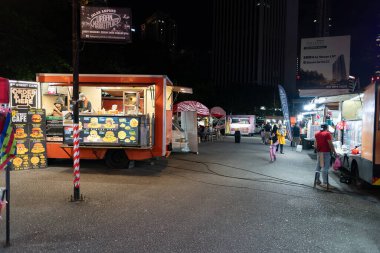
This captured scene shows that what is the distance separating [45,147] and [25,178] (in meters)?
2.01

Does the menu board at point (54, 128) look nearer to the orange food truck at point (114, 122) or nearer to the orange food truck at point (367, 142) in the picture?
the orange food truck at point (114, 122)

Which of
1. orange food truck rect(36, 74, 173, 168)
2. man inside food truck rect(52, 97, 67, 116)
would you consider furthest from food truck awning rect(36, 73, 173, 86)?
man inside food truck rect(52, 97, 67, 116)

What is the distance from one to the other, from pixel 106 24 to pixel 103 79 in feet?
12.6

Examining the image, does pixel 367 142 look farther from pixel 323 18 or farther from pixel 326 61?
pixel 323 18

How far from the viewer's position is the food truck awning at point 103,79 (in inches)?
476

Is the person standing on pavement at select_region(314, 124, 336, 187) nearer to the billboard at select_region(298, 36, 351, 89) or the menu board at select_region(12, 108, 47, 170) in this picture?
the menu board at select_region(12, 108, 47, 170)

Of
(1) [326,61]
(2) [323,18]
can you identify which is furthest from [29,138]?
(2) [323,18]

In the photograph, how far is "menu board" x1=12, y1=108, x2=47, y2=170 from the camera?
1132 cm

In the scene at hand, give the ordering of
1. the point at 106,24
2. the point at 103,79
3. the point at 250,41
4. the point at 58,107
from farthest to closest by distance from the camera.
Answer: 1. the point at 250,41
2. the point at 58,107
3. the point at 103,79
4. the point at 106,24

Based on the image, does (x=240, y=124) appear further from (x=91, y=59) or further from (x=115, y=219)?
(x=115, y=219)

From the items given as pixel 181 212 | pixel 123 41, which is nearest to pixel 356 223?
pixel 181 212

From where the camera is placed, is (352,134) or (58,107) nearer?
(352,134)

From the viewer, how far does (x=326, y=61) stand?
2319 centimetres

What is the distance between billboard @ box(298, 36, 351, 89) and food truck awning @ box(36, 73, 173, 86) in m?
14.5
